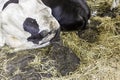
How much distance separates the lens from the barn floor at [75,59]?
3252 mm

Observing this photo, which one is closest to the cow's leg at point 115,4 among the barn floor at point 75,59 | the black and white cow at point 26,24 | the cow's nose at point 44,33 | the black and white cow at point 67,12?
the barn floor at point 75,59

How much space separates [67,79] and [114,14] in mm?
1478

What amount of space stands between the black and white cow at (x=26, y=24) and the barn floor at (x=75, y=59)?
0.39 ft

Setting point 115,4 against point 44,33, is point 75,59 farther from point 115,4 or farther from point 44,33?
point 115,4

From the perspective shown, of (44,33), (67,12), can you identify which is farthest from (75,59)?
(67,12)

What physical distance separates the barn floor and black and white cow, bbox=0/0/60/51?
12 centimetres

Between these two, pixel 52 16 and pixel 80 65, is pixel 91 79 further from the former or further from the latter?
pixel 52 16

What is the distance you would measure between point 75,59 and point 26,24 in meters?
0.68

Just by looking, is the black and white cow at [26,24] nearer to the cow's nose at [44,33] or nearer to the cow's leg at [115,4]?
the cow's nose at [44,33]

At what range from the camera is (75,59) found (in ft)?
11.3

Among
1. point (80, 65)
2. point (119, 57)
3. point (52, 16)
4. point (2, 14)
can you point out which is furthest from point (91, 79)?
point (2, 14)

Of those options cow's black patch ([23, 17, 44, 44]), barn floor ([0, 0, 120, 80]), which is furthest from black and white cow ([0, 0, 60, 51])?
barn floor ([0, 0, 120, 80])

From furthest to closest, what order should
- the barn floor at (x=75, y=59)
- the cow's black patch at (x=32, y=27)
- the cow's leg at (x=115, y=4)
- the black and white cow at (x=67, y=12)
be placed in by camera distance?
the cow's leg at (x=115, y=4)
the black and white cow at (x=67, y=12)
the cow's black patch at (x=32, y=27)
the barn floor at (x=75, y=59)

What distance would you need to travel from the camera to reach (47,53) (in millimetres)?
3520
